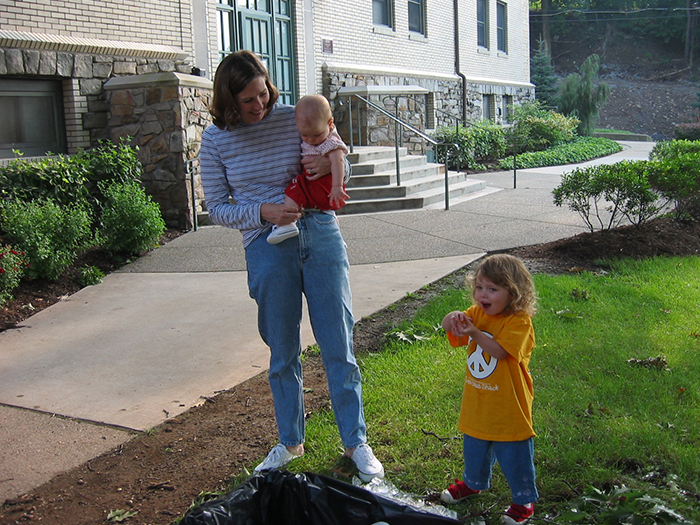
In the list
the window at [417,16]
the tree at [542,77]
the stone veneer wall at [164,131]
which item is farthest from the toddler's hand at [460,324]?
the tree at [542,77]

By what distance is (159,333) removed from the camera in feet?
18.0

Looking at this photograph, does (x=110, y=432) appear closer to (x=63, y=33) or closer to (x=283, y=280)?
(x=283, y=280)

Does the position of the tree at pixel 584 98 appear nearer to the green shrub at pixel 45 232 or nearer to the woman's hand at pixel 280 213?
the green shrub at pixel 45 232

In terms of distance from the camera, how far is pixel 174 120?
31.0 ft

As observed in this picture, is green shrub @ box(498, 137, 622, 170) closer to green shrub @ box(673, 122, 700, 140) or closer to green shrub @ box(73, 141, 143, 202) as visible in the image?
green shrub @ box(673, 122, 700, 140)

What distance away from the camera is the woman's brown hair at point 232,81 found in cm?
296

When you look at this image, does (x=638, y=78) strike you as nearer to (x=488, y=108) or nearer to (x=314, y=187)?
(x=488, y=108)

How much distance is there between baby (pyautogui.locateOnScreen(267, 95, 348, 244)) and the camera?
3006 millimetres

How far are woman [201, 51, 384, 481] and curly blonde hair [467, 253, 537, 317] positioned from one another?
746 millimetres

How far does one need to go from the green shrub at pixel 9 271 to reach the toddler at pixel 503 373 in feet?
15.5

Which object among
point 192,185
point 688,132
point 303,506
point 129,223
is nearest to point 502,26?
point 688,132

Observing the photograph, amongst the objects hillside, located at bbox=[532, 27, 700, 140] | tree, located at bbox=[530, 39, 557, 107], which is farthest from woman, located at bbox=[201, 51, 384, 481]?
hillside, located at bbox=[532, 27, 700, 140]

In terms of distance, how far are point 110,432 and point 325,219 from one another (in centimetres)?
176

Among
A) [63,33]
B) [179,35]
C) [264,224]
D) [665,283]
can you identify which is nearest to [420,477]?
[264,224]
